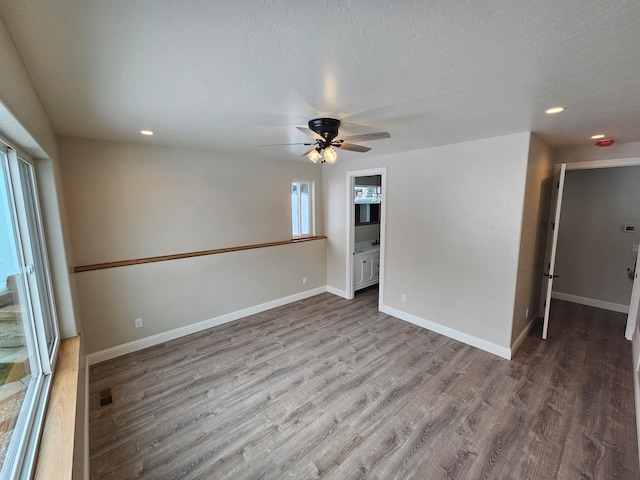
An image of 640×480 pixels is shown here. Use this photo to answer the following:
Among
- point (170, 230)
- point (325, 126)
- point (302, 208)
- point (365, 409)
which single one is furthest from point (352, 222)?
point (365, 409)

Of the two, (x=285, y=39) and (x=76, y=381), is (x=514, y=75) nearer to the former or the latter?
(x=285, y=39)

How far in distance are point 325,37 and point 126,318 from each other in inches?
137

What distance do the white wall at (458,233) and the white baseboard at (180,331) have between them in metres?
1.79

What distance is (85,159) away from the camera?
2.85 metres

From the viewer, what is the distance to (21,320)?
1562 millimetres

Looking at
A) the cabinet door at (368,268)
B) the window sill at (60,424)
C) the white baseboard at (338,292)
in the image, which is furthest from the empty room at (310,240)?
the cabinet door at (368,268)

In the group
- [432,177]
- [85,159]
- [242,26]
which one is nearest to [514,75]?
[242,26]

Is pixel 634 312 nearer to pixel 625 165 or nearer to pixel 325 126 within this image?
pixel 625 165

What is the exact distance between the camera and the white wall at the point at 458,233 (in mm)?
2840

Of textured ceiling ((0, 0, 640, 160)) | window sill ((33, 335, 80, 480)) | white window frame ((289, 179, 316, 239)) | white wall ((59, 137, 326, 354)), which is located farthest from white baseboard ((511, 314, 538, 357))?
window sill ((33, 335, 80, 480))

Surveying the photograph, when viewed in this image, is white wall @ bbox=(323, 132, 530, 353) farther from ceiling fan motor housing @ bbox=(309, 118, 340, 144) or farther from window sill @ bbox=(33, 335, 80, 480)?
window sill @ bbox=(33, 335, 80, 480)

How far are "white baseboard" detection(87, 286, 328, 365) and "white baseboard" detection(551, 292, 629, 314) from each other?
447cm

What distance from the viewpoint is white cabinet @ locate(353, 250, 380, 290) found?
497 centimetres

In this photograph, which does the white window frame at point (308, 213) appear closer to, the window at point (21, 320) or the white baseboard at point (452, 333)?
the white baseboard at point (452, 333)
